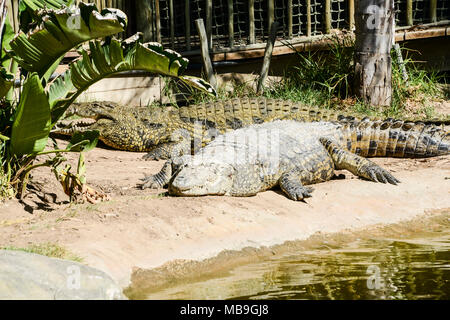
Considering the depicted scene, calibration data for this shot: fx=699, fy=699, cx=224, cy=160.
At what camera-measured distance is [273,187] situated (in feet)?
22.3

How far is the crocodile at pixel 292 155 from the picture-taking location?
6309 millimetres

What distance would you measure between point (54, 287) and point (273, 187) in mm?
3268

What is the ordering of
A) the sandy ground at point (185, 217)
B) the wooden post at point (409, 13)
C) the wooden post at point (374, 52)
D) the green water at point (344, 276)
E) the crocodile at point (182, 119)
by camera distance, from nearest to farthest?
1. the green water at point (344, 276)
2. the sandy ground at point (185, 217)
3. the crocodile at point (182, 119)
4. the wooden post at point (374, 52)
5. the wooden post at point (409, 13)

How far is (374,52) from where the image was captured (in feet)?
31.8

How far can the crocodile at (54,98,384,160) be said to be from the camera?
942 centimetres

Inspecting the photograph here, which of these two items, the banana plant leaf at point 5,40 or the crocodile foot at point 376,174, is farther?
the crocodile foot at point 376,174

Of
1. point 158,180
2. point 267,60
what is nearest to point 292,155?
point 158,180

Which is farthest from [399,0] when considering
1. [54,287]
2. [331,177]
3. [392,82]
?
Result: [54,287]

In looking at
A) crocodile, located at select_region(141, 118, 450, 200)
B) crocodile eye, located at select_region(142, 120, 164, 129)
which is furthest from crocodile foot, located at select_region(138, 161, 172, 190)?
crocodile eye, located at select_region(142, 120, 164, 129)

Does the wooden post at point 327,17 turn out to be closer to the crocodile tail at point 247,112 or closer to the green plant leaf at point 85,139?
the crocodile tail at point 247,112

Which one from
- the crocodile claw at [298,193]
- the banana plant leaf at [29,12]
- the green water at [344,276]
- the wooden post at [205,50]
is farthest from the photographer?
the wooden post at [205,50]

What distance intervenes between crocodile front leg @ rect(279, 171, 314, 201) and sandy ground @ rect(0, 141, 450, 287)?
67 mm

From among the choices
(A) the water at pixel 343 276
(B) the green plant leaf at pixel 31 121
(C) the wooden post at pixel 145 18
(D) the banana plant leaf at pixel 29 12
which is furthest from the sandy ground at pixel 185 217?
(C) the wooden post at pixel 145 18

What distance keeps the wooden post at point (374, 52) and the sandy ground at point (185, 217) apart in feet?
8.70
